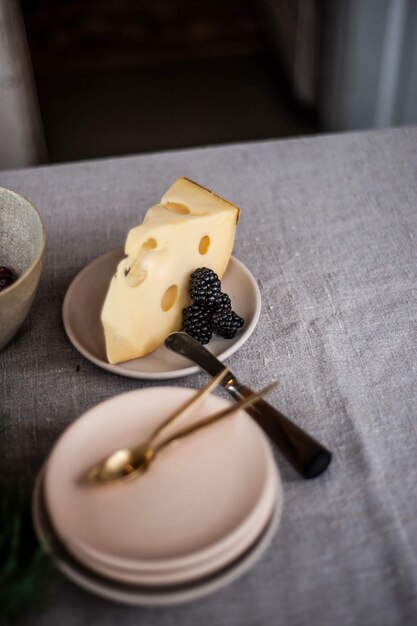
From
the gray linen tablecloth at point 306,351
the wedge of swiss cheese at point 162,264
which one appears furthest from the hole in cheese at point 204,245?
the gray linen tablecloth at point 306,351

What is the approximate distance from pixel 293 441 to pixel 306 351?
0.14 meters

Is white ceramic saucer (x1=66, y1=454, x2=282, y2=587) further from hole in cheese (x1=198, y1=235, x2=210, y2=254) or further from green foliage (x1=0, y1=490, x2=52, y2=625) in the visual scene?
hole in cheese (x1=198, y1=235, x2=210, y2=254)

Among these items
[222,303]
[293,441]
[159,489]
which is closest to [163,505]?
[159,489]

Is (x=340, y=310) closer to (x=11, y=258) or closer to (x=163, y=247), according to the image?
(x=163, y=247)

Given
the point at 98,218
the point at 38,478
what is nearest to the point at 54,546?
the point at 38,478

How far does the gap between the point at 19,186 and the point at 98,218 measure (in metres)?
0.15

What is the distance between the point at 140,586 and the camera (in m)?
0.46

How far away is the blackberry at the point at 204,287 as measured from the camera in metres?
0.66

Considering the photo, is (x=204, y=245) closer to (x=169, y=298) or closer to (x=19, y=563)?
(x=169, y=298)

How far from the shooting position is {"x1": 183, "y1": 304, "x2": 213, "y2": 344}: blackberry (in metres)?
0.67

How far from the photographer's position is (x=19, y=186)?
A: 3.09 ft

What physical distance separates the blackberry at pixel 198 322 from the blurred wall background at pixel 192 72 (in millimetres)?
675

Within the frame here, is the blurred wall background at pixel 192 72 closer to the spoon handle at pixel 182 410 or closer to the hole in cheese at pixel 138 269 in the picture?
the hole in cheese at pixel 138 269

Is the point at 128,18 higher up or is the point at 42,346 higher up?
the point at 42,346
